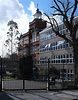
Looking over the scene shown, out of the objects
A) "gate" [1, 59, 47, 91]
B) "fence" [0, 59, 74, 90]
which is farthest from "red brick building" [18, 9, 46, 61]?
"fence" [0, 59, 74, 90]

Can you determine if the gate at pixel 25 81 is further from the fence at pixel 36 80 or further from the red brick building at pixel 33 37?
the red brick building at pixel 33 37

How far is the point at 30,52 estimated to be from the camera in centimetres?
7612

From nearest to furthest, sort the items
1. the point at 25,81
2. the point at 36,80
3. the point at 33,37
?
the point at 36,80 < the point at 25,81 < the point at 33,37

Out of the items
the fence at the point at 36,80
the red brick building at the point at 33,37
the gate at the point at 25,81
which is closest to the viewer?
the fence at the point at 36,80

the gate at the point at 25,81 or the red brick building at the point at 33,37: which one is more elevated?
the red brick building at the point at 33,37

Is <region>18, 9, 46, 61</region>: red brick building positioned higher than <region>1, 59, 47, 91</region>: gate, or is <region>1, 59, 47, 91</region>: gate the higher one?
<region>18, 9, 46, 61</region>: red brick building

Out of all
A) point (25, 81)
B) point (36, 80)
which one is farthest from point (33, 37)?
point (36, 80)

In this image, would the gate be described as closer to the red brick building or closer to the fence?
the fence

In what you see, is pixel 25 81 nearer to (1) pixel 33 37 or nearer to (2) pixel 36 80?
(2) pixel 36 80

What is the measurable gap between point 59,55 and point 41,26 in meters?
24.6

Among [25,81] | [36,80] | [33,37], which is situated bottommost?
[25,81]

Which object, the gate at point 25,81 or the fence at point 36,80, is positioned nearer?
the fence at point 36,80

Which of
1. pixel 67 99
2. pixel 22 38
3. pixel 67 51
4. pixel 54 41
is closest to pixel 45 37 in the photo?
pixel 54 41

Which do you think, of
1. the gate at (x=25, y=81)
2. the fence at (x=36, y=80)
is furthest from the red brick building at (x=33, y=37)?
the fence at (x=36, y=80)
